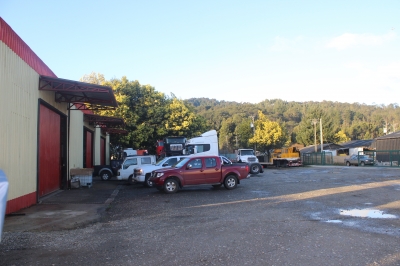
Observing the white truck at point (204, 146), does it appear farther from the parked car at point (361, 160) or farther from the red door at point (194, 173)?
the parked car at point (361, 160)

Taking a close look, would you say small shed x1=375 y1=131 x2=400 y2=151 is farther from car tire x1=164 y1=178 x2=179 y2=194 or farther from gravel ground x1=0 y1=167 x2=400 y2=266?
car tire x1=164 y1=178 x2=179 y2=194

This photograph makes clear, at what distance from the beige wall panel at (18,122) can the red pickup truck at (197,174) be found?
5.18 meters

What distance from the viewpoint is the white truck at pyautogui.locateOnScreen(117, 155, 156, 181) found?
23047 mm

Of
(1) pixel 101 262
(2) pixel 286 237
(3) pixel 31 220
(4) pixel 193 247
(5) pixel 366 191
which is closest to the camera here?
(1) pixel 101 262

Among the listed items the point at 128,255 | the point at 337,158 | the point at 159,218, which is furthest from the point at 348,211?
the point at 337,158

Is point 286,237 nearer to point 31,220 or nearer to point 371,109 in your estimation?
point 31,220

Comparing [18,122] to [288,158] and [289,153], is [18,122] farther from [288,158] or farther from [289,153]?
[289,153]

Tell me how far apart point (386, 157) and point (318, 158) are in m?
10.7

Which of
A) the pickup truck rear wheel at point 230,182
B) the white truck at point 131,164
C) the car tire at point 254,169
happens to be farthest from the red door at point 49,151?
the car tire at point 254,169

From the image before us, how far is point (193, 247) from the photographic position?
23.2ft

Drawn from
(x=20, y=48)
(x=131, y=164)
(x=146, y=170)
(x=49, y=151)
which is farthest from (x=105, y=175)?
(x=20, y=48)

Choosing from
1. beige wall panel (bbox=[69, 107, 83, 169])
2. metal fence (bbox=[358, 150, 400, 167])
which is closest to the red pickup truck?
→ beige wall panel (bbox=[69, 107, 83, 169])

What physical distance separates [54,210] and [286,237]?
7938 millimetres

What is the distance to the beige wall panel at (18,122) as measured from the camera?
1071cm
